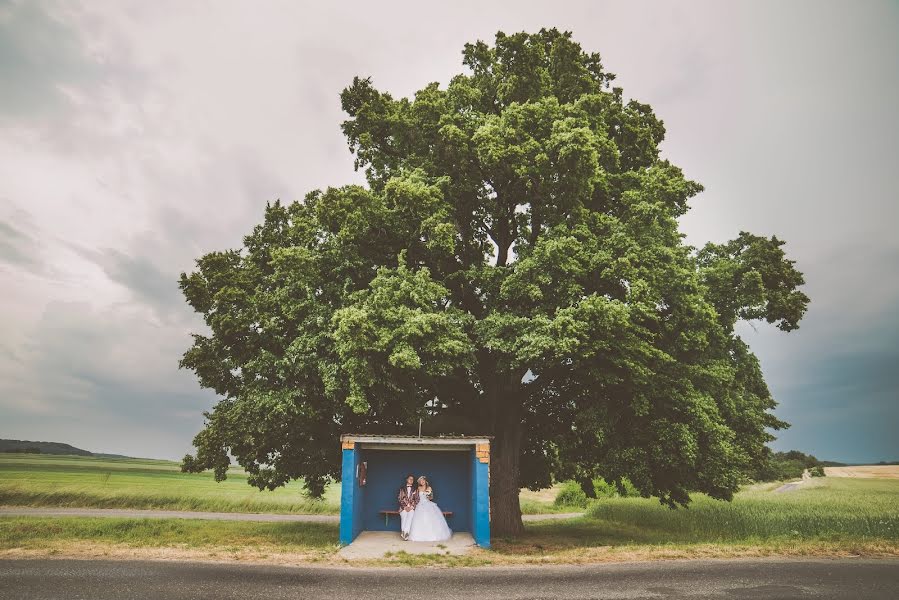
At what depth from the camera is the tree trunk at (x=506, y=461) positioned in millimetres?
17984

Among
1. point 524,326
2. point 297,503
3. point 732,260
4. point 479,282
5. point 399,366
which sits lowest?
point 297,503

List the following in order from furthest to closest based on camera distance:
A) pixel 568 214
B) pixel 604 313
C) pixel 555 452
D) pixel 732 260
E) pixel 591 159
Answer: pixel 555 452, pixel 732 260, pixel 568 214, pixel 591 159, pixel 604 313

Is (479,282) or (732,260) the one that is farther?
(732,260)

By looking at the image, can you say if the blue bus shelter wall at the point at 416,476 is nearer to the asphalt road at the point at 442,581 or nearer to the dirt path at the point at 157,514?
the asphalt road at the point at 442,581

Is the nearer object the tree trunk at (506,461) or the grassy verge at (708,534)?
the grassy verge at (708,534)

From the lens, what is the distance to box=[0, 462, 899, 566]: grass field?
11.7 meters

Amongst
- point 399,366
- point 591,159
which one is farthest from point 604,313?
point 399,366

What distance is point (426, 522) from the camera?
1522 centimetres

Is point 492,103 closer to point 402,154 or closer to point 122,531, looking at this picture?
point 402,154

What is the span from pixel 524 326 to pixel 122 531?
1576 cm

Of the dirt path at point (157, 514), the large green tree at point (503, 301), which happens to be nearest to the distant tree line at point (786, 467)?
the large green tree at point (503, 301)

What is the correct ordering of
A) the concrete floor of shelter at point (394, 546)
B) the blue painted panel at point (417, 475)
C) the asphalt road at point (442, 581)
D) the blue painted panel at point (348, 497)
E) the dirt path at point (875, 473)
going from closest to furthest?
the asphalt road at point (442, 581) < the concrete floor of shelter at point (394, 546) < the blue painted panel at point (348, 497) < the blue painted panel at point (417, 475) < the dirt path at point (875, 473)

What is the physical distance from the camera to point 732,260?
1930 centimetres

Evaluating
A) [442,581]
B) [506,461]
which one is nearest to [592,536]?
[506,461]
